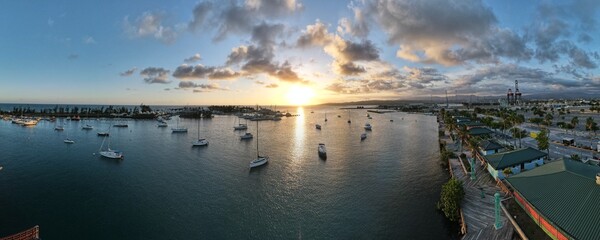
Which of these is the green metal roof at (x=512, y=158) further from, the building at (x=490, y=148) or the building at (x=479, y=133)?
the building at (x=479, y=133)

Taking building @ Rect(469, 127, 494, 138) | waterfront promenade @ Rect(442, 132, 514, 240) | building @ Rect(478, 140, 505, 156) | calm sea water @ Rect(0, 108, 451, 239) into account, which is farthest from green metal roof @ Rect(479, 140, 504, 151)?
building @ Rect(469, 127, 494, 138)

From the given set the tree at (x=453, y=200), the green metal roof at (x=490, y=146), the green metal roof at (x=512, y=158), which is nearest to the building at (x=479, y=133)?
the green metal roof at (x=490, y=146)

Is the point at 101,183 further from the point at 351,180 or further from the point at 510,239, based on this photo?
the point at 510,239

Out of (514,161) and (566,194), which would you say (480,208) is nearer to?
(566,194)

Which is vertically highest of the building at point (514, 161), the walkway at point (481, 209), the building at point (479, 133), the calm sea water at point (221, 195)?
the building at point (479, 133)

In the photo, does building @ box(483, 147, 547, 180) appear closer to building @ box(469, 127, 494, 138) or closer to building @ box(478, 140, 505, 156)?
building @ box(478, 140, 505, 156)

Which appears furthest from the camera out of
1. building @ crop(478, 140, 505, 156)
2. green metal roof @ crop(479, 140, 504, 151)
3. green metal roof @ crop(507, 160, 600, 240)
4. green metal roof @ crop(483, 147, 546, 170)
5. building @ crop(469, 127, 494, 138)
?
building @ crop(469, 127, 494, 138)

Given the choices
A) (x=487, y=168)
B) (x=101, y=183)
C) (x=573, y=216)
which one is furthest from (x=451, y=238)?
(x=101, y=183)
